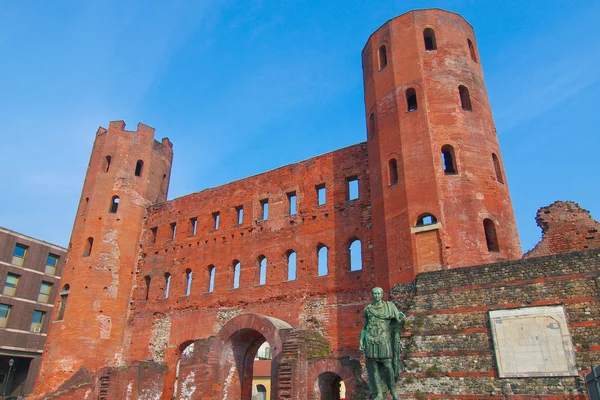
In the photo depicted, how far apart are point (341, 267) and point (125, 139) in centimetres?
1469

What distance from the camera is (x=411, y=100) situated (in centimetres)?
1780

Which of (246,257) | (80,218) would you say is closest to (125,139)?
(80,218)

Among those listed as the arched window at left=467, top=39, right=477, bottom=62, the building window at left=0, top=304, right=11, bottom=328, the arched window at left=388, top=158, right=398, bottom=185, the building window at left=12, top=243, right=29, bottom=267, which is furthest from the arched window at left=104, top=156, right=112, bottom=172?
the arched window at left=467, top=39, right=477, bottom=62

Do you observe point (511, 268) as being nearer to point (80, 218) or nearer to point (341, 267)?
point (341, 267)

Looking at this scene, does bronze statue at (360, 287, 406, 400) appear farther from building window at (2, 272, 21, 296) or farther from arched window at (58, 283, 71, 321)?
building window at (2, 272, 21, 296)

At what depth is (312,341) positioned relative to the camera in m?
16.1

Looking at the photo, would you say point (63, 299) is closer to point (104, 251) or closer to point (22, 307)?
point (104, 251)

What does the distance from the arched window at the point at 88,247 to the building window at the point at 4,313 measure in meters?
10.9

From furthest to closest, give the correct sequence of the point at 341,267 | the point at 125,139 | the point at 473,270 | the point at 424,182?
the point at 125,139, the point at 341,267, the point at 424,182, the point at 473,270

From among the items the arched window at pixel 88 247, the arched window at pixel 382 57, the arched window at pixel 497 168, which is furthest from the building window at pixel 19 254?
the arched window at pixel 497 168

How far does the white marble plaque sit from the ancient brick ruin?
0.18 metres

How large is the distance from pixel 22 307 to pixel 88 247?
11101 mm

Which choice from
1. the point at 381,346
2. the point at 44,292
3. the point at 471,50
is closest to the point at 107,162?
the point at 44,292

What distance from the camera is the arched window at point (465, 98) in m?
17.1
